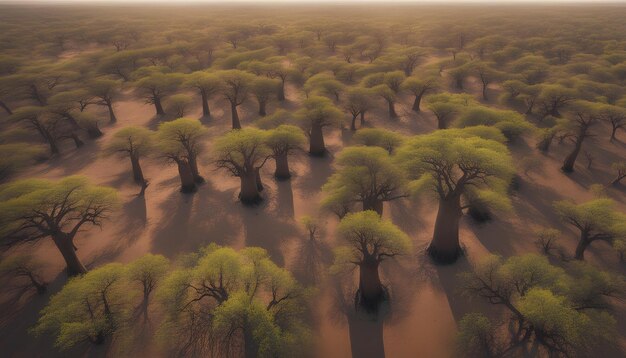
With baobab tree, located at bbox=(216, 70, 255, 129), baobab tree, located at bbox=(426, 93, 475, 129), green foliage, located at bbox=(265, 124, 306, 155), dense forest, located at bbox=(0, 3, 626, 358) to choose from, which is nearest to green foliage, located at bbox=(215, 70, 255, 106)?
baobab tree, located at bbox=(216, 70, 255, 129)

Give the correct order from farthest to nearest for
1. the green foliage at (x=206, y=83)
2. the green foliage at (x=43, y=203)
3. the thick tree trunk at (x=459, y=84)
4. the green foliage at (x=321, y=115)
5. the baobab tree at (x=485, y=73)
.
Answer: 1. the thick tree trunk at (x=459, y=84)
2. the baobab tree at (x=485, y=73)
3. the green foliage at (x=206, y=83)
4. the green foliage at (x=321, y=115)
5. the green foliage at (x=43, y=203)

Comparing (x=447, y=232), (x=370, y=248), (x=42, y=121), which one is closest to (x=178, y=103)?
(x=42, y=121)

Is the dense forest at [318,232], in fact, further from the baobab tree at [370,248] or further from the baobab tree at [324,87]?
the baobab tree at [324,87]

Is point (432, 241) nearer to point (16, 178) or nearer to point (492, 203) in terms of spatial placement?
point (492, 203)

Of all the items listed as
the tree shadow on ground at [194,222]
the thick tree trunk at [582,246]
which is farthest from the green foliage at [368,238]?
the thick tree trunk at [582,246]

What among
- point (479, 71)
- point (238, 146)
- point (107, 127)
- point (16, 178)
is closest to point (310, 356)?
point (238, 146)

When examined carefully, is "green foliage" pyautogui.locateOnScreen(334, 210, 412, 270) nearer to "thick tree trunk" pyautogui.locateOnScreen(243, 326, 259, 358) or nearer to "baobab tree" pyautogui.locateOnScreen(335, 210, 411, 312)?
"baobab tree" pyautogui.locateOnScreen(335, 210, 411, 312)
